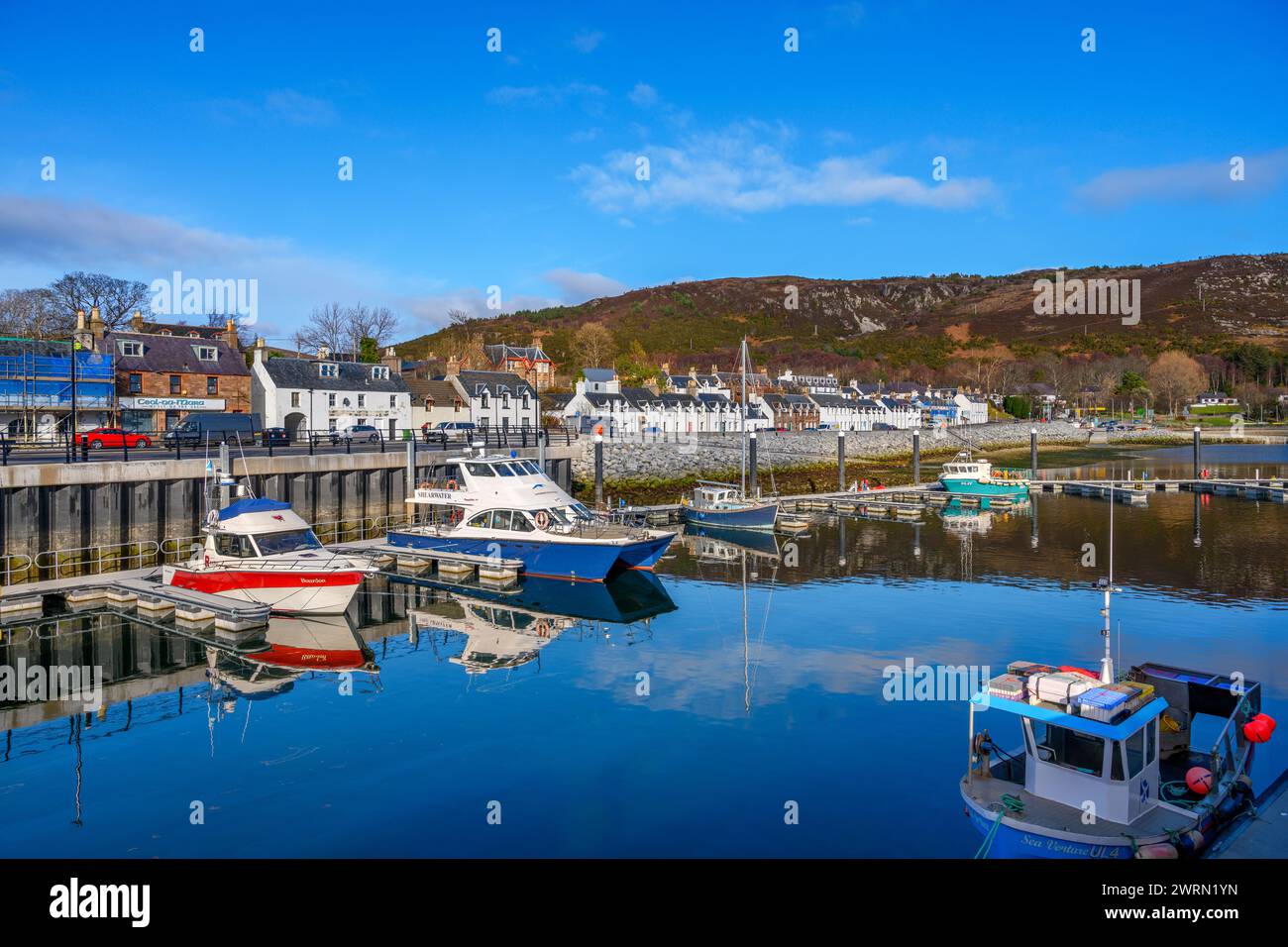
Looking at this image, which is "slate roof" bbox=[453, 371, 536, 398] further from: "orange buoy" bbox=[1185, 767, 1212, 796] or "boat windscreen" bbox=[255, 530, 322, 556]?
"orange buoy" bbox=[1185, 767, 1212, 796]

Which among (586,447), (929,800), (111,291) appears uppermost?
(111,291)

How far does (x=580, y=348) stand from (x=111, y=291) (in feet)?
262

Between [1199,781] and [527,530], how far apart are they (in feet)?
81.0

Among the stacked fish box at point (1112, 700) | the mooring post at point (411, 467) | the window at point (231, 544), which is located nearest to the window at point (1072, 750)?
the stacked fish box at point (1112, 700)

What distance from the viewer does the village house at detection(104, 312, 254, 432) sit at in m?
61.4

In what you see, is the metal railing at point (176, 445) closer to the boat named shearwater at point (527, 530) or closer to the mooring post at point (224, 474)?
the mooring post at point (224, 474)

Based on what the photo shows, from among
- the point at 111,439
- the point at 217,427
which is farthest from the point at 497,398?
the point at 111,439

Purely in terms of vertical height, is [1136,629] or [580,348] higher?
[580,348]

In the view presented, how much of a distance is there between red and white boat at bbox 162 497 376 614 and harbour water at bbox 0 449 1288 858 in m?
1.20

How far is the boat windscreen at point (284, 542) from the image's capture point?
94.1 feet

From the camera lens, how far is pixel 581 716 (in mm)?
20016
